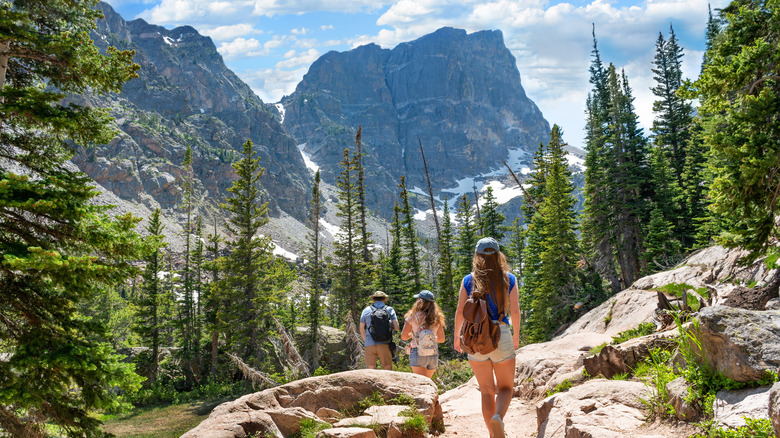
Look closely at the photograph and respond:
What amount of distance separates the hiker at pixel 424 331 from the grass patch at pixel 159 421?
46.3 ft

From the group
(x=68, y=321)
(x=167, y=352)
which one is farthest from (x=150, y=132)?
(x=68, y=321)

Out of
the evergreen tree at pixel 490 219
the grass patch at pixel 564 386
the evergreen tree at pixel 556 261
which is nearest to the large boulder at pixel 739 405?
the grass patch at pixel 564 386

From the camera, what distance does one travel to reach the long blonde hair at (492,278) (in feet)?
14.9

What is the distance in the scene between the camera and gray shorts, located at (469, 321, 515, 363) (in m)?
4.50

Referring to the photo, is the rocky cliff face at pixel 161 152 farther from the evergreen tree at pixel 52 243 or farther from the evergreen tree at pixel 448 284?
the evergreen tree at pixel 52 243

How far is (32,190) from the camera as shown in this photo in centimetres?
584

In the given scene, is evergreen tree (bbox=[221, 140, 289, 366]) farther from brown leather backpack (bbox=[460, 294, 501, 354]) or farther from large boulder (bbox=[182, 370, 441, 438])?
brown leather backpack (bbox=[460, 294, 501, 354])

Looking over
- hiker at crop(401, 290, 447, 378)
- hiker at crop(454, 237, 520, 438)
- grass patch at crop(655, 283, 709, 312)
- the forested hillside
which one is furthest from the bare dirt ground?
the forested hillside

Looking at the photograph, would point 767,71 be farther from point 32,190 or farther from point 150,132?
point 150,132

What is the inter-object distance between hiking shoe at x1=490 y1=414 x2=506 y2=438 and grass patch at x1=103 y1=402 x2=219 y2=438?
16608 mm

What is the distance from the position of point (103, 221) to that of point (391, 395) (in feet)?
15.5

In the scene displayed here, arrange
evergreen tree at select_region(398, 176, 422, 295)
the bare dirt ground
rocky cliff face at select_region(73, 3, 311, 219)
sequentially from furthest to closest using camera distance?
rocky cliff face at select_region(73, 3, 311, 219) → evergreen tree at select_region(398, 176, 422, 295) → the bare dirt ground

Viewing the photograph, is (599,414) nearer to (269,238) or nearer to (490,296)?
(490,296)

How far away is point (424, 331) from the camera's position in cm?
715
